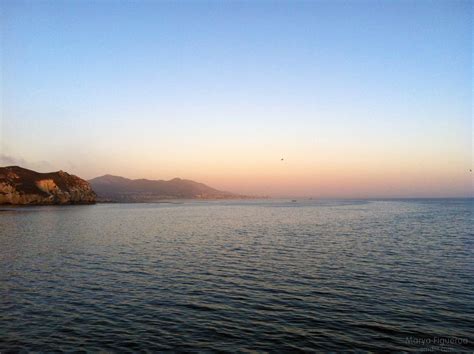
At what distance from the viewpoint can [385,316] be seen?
20.7 metres

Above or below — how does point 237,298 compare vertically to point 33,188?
below

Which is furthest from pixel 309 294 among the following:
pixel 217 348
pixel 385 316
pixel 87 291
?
pixel 87 291

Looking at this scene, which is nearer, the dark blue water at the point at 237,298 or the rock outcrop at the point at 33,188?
the dark blue water at the point at 237,298

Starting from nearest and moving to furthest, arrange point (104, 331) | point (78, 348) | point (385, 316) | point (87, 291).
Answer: point (78, 348) → point (104, 331) → point (385, 316) → point (87, 291)

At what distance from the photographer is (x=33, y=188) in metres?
176

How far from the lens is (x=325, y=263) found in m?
35.7

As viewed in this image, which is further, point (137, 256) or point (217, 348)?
point (137, 256)

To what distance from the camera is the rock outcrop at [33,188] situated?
164 meters

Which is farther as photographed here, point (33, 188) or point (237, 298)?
point (33, 188)

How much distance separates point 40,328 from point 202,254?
78.1 ft

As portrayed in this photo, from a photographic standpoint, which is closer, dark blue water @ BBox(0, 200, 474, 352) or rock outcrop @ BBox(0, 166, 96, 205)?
dark blue water @ BBox(0, 200, 474, 352)

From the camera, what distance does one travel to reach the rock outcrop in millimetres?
163875

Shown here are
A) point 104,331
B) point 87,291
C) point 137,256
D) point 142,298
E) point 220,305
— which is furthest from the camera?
point 137,256

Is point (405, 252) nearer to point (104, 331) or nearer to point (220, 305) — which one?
point (220, 305)
